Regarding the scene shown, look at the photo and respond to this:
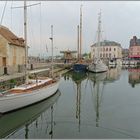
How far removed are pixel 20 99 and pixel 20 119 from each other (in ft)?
5.66

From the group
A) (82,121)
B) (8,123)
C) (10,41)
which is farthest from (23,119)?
(10,41)

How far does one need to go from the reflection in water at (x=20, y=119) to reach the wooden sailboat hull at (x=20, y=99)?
368 millimetres

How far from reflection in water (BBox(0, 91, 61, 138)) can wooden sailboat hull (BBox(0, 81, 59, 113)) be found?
368 mm

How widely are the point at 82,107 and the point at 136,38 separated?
12174 cm

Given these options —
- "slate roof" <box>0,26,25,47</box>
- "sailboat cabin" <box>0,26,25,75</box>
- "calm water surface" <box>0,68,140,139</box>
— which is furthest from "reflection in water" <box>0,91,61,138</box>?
"slate roof" <box>0,26,25,47</box>

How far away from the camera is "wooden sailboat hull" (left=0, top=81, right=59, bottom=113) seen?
50.9 ft

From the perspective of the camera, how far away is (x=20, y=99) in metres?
16.7

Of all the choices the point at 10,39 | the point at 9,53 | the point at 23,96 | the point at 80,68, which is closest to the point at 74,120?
the point at 23,96

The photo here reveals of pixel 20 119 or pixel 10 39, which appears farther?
pixel 10 39

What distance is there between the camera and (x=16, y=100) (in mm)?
16312

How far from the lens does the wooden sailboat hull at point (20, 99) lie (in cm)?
1550

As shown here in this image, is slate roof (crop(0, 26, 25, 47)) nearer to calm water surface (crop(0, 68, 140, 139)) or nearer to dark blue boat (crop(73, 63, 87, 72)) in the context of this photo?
calm water surface (crop(0, 68, 140, 139))

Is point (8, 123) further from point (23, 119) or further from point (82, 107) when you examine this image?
point (82, 107)

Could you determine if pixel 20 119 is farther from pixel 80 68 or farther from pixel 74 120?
pixel 80 68
